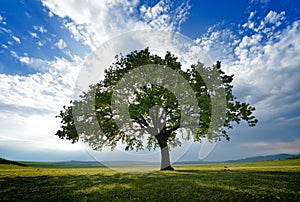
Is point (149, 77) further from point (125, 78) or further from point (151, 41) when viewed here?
point (151, 41)

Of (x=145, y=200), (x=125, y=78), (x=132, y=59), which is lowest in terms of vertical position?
(x=145, y=200)

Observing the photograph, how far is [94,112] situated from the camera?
131 ft

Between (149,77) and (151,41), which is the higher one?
(151,41)

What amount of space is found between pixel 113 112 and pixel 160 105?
27.4 ft

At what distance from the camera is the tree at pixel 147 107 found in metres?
37.2

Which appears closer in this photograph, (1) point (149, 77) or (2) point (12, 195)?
(2) point (12, 195)

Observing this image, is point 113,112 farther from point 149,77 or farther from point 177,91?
point 177,91

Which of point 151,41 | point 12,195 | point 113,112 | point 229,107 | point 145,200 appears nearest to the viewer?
point 145,200

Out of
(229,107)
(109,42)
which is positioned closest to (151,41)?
(109,42)

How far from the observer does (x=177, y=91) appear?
3762cm

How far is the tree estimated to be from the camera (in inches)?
1465

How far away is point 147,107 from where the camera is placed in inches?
1432

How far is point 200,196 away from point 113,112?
27984mm

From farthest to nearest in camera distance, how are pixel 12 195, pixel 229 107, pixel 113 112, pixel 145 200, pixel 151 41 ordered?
pixel 151 41 < pixel 113 112 < pixel 229 107 < pixel 12 195 < pixel 145 200
